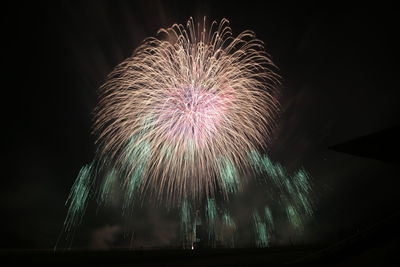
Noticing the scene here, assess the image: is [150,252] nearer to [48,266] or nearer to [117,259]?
[117,259]

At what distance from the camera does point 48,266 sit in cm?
2273

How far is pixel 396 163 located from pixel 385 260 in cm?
311

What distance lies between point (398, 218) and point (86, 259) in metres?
29.6

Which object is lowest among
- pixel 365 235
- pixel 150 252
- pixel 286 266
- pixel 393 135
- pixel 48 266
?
pixel 286 266

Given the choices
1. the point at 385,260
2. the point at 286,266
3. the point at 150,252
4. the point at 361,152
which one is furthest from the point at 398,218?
the point at 150,252

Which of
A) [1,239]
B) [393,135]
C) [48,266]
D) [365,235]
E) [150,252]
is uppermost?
[1,239]

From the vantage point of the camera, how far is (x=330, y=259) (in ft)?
18.5

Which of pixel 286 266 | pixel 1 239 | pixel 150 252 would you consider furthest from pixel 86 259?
pixel 1 239

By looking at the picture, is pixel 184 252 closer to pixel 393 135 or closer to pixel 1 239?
pixel 393 135

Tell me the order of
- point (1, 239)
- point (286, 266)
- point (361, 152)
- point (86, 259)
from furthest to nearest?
point (1, 239) < point (86, 259) < point (361, 152) < point (286, 266)

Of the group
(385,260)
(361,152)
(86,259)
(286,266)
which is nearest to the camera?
(286,266)

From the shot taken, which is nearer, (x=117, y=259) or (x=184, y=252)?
(x=117, y=259)

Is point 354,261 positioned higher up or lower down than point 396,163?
lower down


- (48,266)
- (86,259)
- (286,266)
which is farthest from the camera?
(86,259)
